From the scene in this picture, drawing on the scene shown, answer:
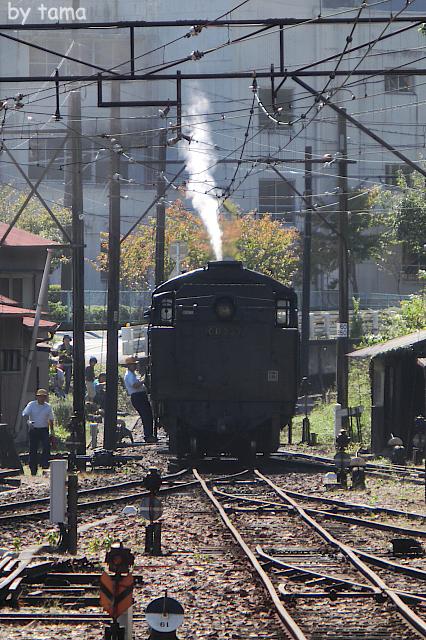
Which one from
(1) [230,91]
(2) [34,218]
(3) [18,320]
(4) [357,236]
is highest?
(1) [230,91]

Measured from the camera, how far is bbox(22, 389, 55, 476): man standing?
72.3 feet

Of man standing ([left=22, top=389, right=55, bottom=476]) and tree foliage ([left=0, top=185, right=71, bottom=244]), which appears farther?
tree foliage ([left=0, top=185, right=71, bottom=244])

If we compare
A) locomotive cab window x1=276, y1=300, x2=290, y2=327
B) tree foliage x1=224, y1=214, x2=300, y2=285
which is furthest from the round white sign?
tree foliage x1=224, y1=214, x2=300, y2=285

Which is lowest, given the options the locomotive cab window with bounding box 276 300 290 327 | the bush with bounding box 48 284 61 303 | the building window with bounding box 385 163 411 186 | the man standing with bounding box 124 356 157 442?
the man standing with bounding box 124 356 157 442

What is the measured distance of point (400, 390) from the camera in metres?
26.9

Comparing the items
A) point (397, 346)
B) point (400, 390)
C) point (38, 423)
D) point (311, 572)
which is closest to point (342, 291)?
point (397, 346)

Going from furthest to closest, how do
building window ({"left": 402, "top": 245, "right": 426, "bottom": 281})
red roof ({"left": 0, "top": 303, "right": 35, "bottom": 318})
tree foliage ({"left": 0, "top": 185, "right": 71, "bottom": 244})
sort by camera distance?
tree foliage ({"left": 0, "top": 185, "right": 71, "bottom": 244}), building window ({"left": 402, "top": 245, "right": 426, "bottom": 281}), red roof ({"left": 0, "top": 303, "right": 35, "bottom": 318})

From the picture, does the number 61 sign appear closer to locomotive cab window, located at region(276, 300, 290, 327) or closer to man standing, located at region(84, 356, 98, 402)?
locomotive cab window, located at region(276, 300, 290, 327)

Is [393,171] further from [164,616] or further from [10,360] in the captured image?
[164,616]

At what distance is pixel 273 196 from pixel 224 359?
159 ft

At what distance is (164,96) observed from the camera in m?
71.7

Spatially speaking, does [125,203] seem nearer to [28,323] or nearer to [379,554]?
[28,323]

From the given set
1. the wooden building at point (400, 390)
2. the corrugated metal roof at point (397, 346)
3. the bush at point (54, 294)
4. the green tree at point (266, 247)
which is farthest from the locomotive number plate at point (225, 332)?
the bush at point (54, 294)

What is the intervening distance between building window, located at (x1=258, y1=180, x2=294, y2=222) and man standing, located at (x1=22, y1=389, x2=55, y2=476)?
4719 cm
